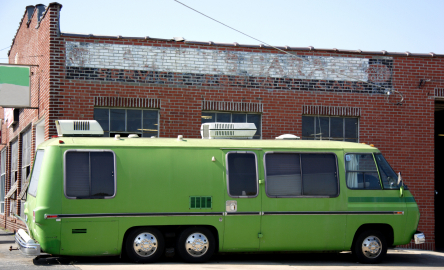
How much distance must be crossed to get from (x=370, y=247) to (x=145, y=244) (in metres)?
4.43

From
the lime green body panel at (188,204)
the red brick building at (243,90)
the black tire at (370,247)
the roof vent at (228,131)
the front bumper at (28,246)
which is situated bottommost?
the black tire at (370,247)

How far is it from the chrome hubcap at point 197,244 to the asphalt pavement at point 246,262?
256 millimetres

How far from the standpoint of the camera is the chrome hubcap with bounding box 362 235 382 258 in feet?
36.0

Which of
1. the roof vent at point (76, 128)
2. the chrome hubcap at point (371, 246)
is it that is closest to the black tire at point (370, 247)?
the chrome hubcap at point (371, 246)

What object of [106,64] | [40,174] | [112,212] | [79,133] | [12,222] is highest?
[106,64]

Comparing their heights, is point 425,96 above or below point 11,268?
above

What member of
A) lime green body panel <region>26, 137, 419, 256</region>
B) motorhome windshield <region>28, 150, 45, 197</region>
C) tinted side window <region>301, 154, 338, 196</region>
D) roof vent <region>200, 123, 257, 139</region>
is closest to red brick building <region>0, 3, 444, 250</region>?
motorhome windshield <region>28, 150, 45, 197</region>

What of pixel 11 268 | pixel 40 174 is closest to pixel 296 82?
pixel 40 174

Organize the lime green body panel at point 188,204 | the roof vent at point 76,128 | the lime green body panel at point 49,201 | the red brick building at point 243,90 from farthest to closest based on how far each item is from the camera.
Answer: the red brick building at point 243,90 → the roof vent at point 76,128 → the lime green body panel at point 188,204 → the lime green body panel at point 49,201

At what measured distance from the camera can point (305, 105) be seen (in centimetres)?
1441

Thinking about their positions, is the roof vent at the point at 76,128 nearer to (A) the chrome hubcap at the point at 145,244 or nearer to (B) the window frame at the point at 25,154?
(A) the chrome hubcap at the point at 145,244

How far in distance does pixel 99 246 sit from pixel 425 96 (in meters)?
9.72

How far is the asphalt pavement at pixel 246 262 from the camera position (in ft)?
31.8

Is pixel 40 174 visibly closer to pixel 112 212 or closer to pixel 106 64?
pixel 112 212
